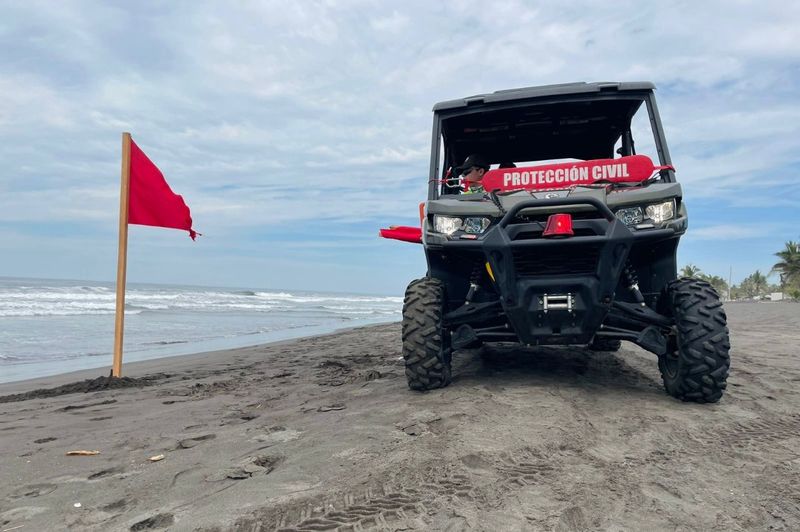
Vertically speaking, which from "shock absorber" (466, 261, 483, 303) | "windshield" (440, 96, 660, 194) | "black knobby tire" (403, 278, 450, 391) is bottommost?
"black knobby tire" (403, 278, 450, 391)

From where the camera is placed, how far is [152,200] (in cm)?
648

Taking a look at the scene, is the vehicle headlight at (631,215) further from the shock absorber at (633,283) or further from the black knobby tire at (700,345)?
the black knobby tire at (700,345)

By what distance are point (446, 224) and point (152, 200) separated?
430 centimetres

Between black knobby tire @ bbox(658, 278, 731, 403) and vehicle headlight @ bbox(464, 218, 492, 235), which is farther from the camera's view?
vehicle headlight @ bbox(464, 218, 492, 235)

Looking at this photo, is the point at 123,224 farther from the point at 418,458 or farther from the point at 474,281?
the point at 418,458

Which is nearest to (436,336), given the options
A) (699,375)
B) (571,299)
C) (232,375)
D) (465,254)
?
(465,254)

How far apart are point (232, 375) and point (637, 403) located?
4678 mm

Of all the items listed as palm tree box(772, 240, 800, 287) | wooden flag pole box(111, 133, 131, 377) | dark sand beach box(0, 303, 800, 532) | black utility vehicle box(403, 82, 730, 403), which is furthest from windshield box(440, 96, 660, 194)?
palm tree box(772, 240, 800, 287)

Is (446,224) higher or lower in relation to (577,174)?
lower

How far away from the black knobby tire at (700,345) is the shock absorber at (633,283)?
26 cm

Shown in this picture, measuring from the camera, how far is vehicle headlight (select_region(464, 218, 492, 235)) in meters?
3.89

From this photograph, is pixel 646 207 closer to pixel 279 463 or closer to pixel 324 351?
pixel 279 463

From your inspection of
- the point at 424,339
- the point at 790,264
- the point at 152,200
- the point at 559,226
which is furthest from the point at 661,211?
the point at 790,264

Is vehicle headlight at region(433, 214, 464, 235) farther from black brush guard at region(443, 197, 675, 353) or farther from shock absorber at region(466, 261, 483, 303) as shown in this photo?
shock absorber at region(466, 261, 483, 303)
